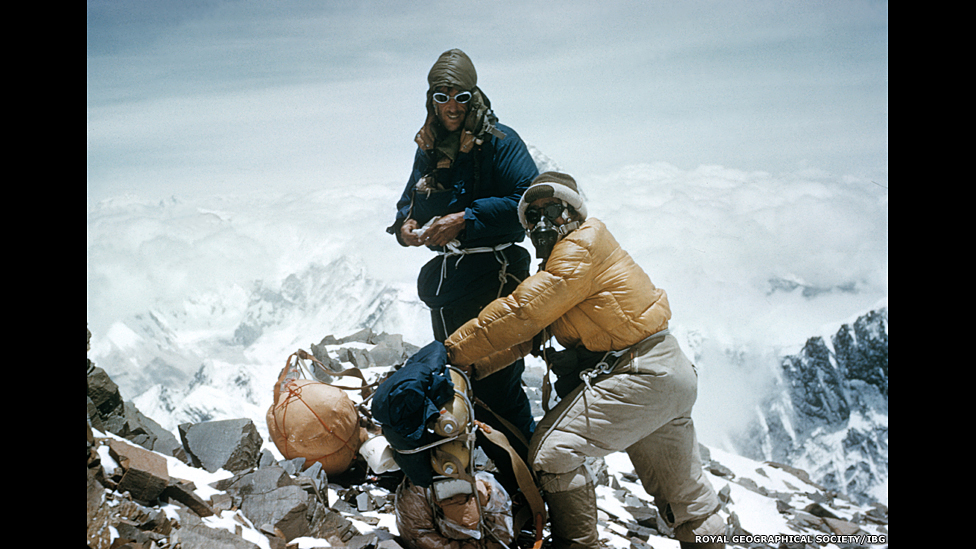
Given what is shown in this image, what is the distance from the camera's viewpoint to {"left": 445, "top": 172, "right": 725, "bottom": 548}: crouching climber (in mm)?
2320

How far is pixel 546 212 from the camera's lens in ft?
7.94

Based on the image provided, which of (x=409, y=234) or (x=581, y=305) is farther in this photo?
(x=409, y=234)

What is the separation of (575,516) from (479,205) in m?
1.39

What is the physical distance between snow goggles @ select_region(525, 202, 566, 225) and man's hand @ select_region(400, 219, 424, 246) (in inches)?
22.1

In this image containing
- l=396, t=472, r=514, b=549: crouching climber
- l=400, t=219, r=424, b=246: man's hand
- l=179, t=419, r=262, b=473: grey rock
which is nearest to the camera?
l=396, t=472, r=514, b=549: crouching climber

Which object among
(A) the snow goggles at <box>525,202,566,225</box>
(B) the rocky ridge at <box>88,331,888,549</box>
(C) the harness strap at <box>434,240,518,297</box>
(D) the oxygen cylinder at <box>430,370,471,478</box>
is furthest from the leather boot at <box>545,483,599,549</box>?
(A) the snow goggles at <box>525,202,566,225</box>

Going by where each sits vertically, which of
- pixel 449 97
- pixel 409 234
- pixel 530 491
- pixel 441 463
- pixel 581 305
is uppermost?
pixel 449 97

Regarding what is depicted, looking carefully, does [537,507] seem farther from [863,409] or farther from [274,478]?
[863,409]

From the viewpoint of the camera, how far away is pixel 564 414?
94.0 inches

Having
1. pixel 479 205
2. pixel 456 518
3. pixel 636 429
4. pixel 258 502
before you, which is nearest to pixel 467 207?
pixel 479 205

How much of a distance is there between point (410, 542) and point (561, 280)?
128 centimetres

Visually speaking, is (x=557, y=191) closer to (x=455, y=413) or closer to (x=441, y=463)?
(x=455, y=413)

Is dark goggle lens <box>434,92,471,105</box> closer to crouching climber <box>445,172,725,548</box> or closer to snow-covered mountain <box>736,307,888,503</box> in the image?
crouching climber <box>445,172,725,548</box>

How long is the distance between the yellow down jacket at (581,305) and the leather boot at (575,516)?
1.95 ft
